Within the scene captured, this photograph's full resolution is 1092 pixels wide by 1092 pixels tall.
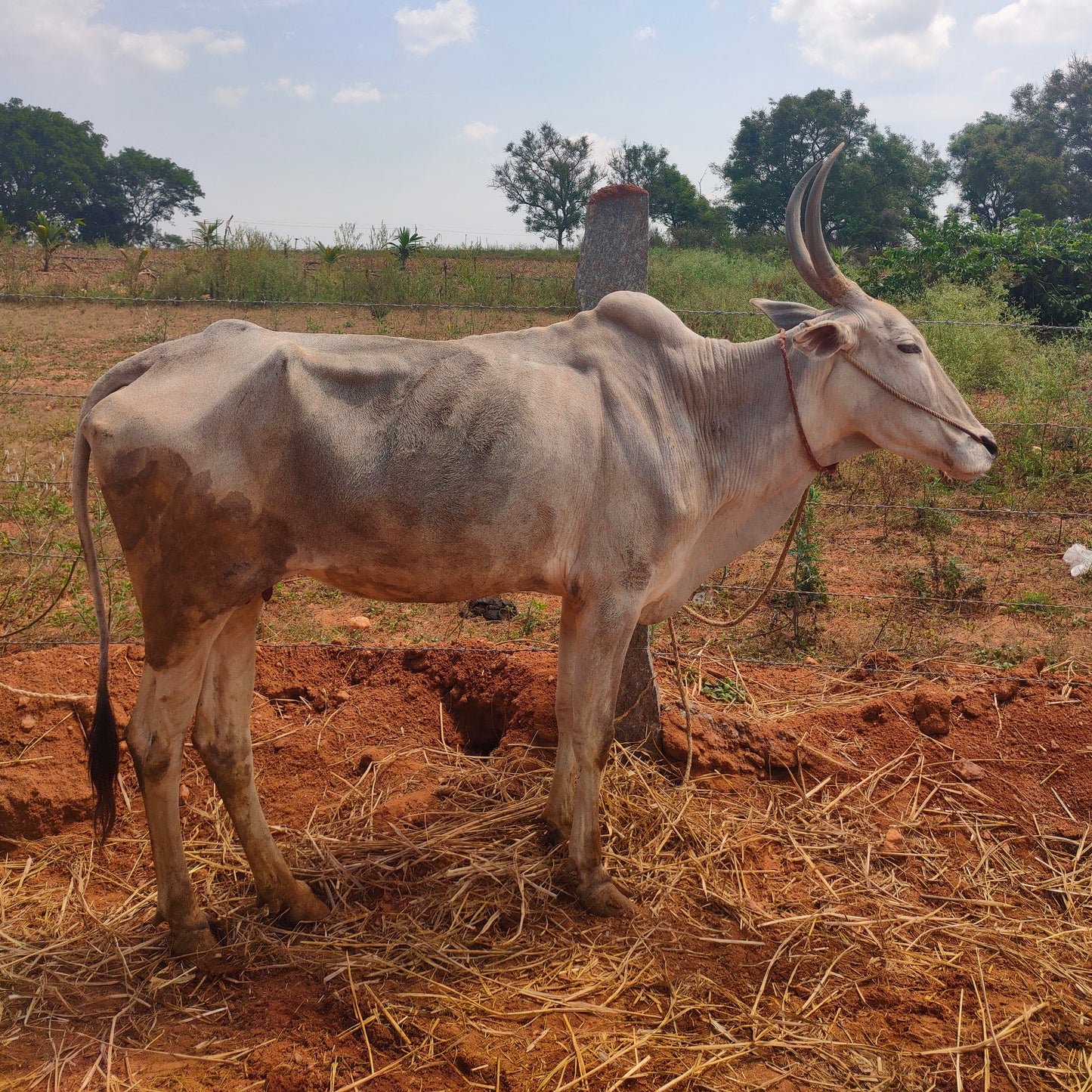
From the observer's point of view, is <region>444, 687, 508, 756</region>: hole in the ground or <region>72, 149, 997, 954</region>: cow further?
<region>444, 687, 508, 756</region>: hole in the ground

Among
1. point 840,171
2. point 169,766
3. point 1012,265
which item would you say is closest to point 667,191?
point 840,171

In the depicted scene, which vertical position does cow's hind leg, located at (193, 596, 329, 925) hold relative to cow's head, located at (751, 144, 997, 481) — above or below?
below

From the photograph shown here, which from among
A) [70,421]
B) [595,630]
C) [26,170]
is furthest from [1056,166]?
[26,170]

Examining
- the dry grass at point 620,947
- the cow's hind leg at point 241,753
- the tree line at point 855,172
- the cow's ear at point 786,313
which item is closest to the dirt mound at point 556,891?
the dry grass at point 620,947

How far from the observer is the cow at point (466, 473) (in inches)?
109

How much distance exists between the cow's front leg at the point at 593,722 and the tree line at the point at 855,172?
28312 mm

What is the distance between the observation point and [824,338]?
3.20m

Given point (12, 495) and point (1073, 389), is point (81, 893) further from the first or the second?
point (1073, 389)

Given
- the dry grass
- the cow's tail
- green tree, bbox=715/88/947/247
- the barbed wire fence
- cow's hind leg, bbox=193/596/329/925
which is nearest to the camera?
the dry grass

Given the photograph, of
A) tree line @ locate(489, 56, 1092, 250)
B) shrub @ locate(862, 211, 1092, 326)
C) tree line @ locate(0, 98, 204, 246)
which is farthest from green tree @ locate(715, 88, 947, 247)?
tree line @ locate(0, 98, 204, 246)

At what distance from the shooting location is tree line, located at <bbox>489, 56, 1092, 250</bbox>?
30.4m

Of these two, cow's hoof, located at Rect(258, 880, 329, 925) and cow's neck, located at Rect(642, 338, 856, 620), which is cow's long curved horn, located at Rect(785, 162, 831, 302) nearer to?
cow's neck, located at Rect(642, 338, 856, 620)

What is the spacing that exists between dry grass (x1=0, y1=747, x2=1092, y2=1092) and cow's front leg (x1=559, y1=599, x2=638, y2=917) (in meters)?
0.12

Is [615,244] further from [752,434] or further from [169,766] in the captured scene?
[169,766]
